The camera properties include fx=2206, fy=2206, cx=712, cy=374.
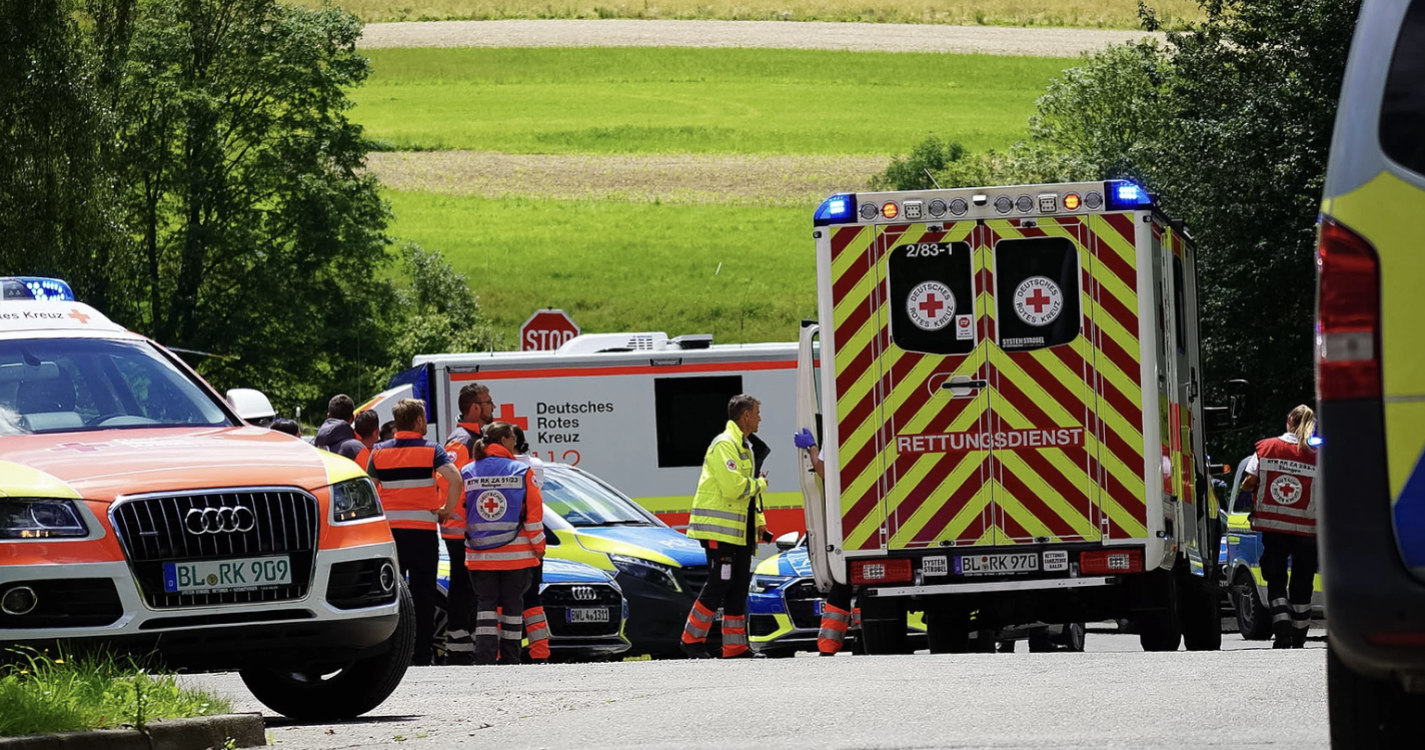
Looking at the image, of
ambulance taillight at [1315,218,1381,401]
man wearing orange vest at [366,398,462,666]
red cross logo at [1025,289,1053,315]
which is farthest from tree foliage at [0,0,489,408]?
ambulance taillight at [1315,218,1381,401]

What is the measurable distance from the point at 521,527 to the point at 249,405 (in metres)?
4.87

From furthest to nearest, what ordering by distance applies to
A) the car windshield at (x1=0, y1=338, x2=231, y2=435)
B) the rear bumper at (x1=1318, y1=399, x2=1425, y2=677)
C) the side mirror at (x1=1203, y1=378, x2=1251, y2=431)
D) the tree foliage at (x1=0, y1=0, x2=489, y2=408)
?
the tree foliage at (x1=0, y1=0, x2=489, y2=408) → the side mirror at (x1=1203, y1=378, x2=1251, y2=431) → the car windshield at (x1=0, y1=338, x2=231, y2=435) → the rear bumper at (x1=1318, y1=399, x2=1425, y2=677)

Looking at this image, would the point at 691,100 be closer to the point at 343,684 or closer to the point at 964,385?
the point at 964,385

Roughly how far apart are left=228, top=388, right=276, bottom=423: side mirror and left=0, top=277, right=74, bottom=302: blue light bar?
92cm

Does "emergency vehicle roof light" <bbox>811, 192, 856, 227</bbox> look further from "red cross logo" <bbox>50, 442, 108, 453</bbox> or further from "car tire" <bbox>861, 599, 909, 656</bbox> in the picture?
"red cross logo" <bbox>50, 442, 108, 453</bbox>

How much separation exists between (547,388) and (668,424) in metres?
1.30

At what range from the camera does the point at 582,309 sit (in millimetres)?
63531

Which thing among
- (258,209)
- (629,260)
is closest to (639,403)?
(258,209)

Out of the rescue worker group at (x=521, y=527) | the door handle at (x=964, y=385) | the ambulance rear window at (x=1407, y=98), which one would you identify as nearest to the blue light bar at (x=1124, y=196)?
the door handle at (x=964, y=385)

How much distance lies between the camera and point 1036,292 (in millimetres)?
12906

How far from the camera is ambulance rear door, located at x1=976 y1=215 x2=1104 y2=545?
12.8 m

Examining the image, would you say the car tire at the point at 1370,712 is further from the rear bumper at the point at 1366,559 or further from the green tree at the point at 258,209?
the green tree at the point at 258,209

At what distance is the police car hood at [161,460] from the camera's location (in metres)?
8.38

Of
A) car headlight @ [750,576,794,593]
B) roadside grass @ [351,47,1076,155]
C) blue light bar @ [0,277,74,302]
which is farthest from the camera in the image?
roadside grass @ [351,47,1076,155]
